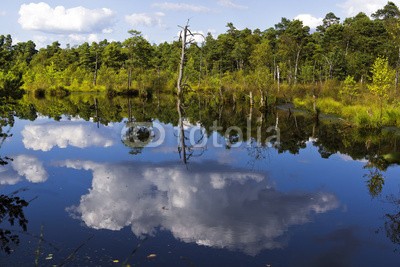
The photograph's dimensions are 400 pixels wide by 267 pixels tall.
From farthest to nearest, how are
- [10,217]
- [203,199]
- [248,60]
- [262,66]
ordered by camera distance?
[248,60], [262,66], [203,199], [10,217]

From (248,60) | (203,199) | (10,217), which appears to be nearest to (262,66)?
(248,60)

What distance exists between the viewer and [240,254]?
6742mm

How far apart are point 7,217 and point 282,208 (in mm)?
6268

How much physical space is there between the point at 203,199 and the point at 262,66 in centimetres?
4756

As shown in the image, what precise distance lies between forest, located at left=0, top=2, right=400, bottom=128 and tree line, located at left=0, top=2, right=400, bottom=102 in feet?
0.49

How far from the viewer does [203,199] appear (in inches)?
387

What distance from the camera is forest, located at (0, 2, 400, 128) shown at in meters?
38.1

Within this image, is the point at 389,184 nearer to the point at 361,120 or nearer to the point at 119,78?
the point at 361,120

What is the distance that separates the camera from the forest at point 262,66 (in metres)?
38.1

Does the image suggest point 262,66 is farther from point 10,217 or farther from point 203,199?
point 10,217

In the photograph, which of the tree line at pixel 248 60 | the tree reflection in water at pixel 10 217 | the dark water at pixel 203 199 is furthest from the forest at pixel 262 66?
the tree reflection in water at pixel 10 217

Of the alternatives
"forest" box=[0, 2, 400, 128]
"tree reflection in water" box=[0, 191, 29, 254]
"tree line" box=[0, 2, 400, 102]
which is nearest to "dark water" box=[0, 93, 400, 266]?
"tree reflection in water" box=[0, 191, 29, 254]

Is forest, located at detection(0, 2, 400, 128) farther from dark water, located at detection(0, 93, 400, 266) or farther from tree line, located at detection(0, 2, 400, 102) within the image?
dark water, located at detection(0, 93, 400, 266)

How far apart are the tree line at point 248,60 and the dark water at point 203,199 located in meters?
22.8
